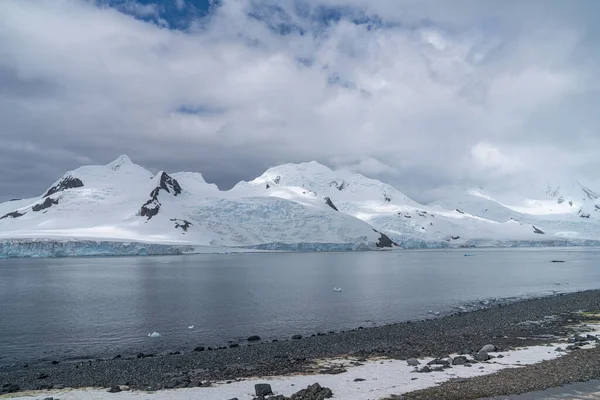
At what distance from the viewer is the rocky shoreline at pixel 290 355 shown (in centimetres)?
2075

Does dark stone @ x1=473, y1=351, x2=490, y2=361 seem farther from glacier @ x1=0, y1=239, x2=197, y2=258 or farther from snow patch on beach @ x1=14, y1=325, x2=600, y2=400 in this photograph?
glacier @ x1=0, y1=239, x2=197, y2=258

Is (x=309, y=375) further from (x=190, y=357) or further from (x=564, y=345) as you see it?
(x=564, y=345)

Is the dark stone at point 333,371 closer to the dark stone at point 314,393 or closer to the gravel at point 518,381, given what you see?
the dark stone at point 314,393

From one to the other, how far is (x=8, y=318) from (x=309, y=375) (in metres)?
34.8

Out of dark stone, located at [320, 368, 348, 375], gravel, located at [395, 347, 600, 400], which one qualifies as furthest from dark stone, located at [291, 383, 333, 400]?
dark stone, located at [320, 368, 348, 375]

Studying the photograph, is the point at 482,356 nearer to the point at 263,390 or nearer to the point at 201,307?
the point at 263,390

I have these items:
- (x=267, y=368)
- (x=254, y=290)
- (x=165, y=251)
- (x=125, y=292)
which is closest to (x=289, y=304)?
(x=254, y=290)

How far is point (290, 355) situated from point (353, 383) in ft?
28.1

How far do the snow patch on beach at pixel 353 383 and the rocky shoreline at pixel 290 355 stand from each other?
3.47 ft

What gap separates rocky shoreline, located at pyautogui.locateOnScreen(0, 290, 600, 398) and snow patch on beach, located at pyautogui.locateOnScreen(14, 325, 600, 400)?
1057 mm

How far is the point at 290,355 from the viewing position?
25938 mm

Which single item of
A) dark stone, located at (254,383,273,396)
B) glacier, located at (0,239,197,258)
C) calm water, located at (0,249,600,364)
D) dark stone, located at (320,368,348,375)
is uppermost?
glacier, located at (0,239,197,258)

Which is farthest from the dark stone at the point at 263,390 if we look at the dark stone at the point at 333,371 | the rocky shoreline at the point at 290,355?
the dark stone at the point at 333,371

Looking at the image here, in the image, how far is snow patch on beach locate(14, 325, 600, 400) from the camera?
16.8 m
